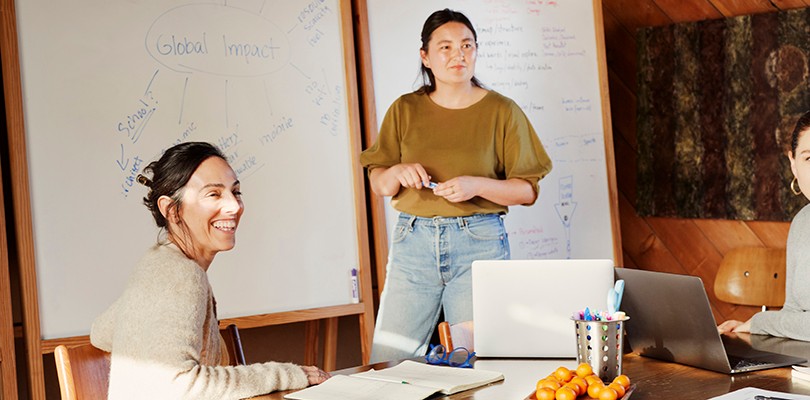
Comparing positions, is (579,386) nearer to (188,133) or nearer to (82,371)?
(82,371)

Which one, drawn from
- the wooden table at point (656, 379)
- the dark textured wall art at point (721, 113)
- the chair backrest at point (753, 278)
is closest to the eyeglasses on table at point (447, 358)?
the wooden table at point (656, 379)

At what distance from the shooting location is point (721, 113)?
12.3 feet

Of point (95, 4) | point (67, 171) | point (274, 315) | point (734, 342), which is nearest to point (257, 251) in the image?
point (274, 315)

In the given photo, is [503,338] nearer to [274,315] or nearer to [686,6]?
[274,315]

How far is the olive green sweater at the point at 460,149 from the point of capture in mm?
2984

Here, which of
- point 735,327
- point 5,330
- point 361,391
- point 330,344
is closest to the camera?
point 361,391

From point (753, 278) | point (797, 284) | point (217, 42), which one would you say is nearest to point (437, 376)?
point (797, 284)

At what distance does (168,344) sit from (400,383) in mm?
419

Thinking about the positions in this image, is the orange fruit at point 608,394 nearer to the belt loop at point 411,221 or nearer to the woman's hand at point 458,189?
the woman's hand at point 458,189

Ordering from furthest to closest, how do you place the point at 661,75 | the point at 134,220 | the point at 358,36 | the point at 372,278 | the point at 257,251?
the point at 661,75, the point at 372,278, the point at 358,36, the point at 257,251, the point at 134,220

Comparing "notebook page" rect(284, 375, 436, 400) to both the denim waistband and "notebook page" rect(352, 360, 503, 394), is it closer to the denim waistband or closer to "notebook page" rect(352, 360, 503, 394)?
"notebook page" rect(352, 360, 503, 394)

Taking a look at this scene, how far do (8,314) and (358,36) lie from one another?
1.52 metres

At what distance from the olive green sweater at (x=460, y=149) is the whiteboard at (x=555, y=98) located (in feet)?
1.76

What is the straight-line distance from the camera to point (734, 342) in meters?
2.03
